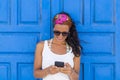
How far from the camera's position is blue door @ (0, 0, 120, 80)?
14.3ft

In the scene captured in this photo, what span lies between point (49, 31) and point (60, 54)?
0.37 metres

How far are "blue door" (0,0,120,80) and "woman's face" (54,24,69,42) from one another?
39 centimetres

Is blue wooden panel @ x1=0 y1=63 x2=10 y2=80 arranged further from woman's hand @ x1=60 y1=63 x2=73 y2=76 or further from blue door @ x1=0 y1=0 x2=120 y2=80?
woman's hand @ x1=60 y1=63 x2=73 y2=76

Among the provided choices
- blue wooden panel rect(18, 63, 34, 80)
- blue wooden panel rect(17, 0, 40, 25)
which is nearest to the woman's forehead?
blue wooden panel rect(17, 0, 40, 25)

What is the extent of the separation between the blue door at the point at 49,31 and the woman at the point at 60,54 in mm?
222

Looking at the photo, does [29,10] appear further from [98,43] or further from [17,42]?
[98,43]

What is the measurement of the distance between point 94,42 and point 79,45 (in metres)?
0.26

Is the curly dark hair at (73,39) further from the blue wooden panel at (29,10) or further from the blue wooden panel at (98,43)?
the blue wooden panel at (29,10)

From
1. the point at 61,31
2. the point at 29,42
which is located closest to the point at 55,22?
the point at 61,31

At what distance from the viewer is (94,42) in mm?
4375

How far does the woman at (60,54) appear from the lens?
12.8 feet

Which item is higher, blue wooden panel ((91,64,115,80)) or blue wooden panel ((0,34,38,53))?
blue wooden panel ((0,34,38,53))

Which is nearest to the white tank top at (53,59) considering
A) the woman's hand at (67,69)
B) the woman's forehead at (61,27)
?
the woman's hand at (67,69)

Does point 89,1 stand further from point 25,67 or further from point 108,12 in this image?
point 25,67
